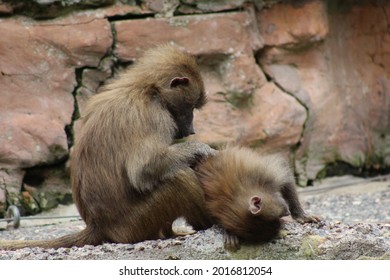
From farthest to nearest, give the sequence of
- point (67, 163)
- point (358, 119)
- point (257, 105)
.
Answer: point (358, 119)
point (257, 105)
point (67, 163)

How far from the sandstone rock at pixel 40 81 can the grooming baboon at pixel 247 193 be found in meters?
3.16

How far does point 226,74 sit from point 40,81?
2.04 m

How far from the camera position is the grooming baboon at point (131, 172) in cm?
598

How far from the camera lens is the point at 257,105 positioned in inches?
394

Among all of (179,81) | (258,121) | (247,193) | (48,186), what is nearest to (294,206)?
(247,193)

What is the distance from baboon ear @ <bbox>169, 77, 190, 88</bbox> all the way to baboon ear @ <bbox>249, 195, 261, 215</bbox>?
111 cm

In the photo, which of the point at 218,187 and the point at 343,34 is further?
the point at 343,34

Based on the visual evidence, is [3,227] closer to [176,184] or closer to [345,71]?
[176,184]

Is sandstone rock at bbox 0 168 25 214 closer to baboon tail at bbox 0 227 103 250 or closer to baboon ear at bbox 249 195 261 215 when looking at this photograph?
baboon tail at bbox 0 227 103 250

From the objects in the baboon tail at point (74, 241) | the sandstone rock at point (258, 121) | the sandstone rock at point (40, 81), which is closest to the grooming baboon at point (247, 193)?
the baboon tail at point (74, 241)

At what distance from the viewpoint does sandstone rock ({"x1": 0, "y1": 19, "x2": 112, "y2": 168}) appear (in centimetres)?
888

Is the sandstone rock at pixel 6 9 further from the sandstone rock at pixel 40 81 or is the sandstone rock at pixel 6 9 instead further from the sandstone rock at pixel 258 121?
the sandstone rock at pixel 258 121

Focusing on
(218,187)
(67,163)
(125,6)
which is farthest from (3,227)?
(218,187)

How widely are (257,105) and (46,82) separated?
239 centimetres
